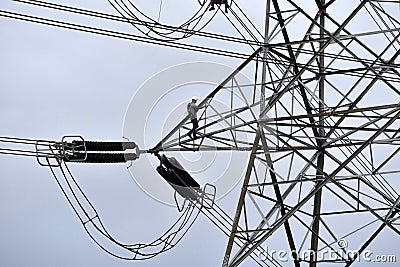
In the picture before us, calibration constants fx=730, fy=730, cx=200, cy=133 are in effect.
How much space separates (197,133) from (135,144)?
151 cm

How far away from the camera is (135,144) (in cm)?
1558

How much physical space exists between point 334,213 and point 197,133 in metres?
4.23

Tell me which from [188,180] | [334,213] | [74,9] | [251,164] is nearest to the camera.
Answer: [74,9]

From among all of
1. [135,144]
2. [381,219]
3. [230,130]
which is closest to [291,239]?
[381,219]

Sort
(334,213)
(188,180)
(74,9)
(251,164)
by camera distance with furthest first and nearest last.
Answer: (334,213) < (188,180) < (251,164) < (74,9)

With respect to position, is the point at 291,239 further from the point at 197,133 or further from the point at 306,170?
the point at 197,133


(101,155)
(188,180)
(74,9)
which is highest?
(74,9)

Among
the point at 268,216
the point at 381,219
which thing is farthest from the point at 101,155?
the point at 381,219

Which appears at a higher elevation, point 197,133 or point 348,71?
point 348,71

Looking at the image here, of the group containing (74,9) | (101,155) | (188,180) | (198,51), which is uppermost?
(198,51)

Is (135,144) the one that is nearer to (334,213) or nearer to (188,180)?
(188,180)

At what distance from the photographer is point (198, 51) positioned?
1602 centimetres

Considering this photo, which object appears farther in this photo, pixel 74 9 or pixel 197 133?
pixel 197 133

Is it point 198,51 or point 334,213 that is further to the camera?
point 334,213
